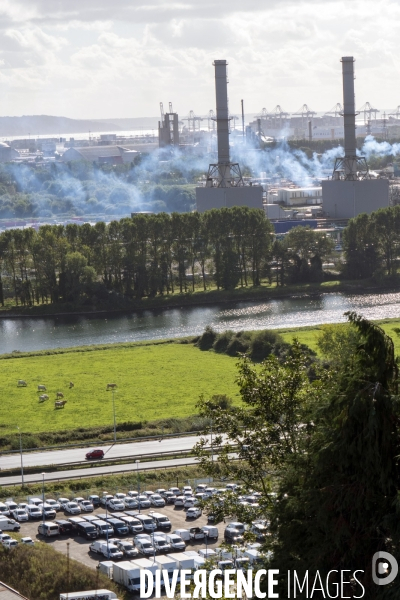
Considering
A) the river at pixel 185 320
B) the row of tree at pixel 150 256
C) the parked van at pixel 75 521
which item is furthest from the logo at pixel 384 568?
the row of tree at pixel 150 256

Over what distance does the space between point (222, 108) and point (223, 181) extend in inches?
64.0

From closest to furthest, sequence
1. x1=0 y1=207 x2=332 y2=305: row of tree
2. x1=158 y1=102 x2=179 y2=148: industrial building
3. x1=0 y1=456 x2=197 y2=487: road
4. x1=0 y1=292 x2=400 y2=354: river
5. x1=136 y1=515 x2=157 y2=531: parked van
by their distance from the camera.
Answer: x1=136 y1=515 x2=157 y2=531: parked van → x1=0 y1=456 x2=197 y2=487: road → x1=0 y1=292 x2=400 y2=354: river → x1=0 y1=207 x2=332 y2=305: row of tree → x1=158 y1=102 x2=179 y2=148: industrial building

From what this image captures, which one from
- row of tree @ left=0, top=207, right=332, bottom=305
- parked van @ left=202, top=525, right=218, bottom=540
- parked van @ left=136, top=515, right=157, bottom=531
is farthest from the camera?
row of tree @ left=0, top=207, right=332, bottom=305

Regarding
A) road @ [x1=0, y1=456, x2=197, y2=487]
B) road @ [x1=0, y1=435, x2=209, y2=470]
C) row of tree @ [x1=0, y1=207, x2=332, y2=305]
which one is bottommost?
road @ [x1=0, y1=435, x2=209, y2=470]

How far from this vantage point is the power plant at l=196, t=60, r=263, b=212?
23.4 m

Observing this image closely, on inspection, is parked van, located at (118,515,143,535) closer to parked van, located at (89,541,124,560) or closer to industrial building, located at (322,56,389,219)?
parked van, located at (89,541,124,560)

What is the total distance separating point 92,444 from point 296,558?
6511 millimetres

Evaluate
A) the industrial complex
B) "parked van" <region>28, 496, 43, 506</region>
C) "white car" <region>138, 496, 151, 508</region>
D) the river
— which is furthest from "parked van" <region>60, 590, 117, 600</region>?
the industrial complex

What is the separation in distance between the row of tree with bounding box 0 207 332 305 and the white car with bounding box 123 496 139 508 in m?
11.4

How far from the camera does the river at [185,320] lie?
1598 centimetres

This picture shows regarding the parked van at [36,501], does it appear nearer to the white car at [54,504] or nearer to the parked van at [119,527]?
the white car at [54,504]

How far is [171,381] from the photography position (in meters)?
12.3

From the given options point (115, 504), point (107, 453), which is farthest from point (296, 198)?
point (115, 504)

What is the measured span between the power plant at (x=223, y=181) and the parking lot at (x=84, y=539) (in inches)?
642
